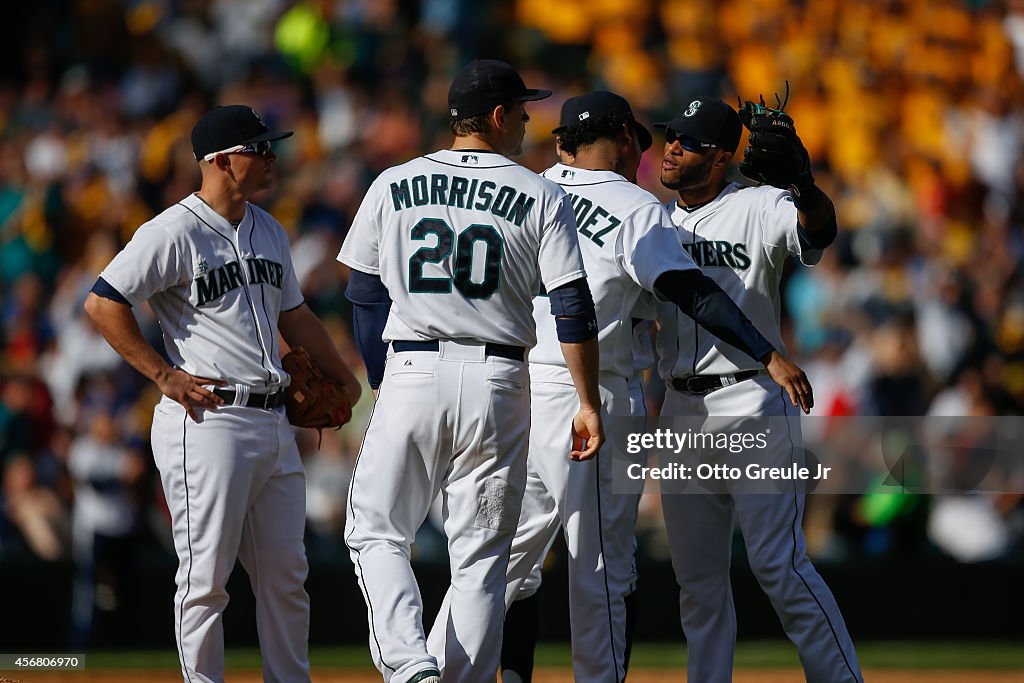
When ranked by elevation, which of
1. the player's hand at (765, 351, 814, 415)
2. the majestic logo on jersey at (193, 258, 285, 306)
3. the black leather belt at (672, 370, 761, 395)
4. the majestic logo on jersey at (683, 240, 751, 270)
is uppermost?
the majestic logo on jersey at (683, 240, 751, 270)

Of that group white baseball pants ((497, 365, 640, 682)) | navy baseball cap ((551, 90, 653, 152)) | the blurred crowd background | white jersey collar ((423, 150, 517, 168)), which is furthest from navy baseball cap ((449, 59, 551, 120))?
the blurred crowd background

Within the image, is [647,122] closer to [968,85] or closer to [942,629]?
[968,85]

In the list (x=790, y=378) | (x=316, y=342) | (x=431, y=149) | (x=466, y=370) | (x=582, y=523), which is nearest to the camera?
(x=466, y=370)

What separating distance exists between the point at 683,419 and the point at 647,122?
22.3ft

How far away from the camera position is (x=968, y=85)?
1227cm

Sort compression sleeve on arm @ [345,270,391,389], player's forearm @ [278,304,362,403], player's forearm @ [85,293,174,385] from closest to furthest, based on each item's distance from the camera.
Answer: compression sleeve on arm @ [345,270,391,389], player's forearm @ [85,293,174,385], player's forearm @ [278,304,362,403]

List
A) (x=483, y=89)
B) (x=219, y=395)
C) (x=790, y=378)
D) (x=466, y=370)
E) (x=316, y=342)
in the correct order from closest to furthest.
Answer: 1. (x=466, y=370)
2. (x=483, y=89)
3. (x=790, y=378)
4. (x=219, y=395)
5. (x=316, y=342)

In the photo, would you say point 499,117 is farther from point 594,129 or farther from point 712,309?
point 712,309

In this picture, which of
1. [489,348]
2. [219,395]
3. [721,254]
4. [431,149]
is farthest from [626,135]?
[431,149]

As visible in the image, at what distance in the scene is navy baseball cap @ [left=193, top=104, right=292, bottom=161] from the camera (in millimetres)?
5309

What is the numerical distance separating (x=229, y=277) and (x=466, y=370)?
1.18m

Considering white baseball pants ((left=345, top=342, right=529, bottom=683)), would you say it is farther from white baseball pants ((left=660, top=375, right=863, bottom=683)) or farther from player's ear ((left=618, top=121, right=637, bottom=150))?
player's ear ((left=618, top=121, right=637, bottom=150))

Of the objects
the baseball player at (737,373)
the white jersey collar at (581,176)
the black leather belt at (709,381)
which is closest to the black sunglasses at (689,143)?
the baseball player at (737,373)

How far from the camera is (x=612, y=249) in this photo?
17.1 feet
